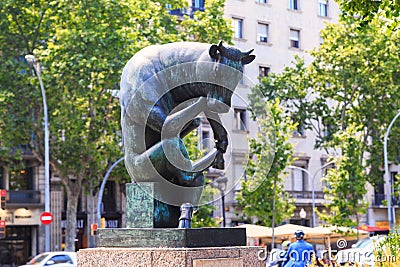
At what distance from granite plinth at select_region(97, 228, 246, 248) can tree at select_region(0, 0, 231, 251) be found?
22647mm

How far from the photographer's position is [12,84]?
34.1m

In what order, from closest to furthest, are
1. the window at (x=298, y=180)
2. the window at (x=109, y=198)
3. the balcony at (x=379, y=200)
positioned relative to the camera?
1. the window at (x=109, y=198)
2. the window at (x=298, y=180)
3. the balcony at (x=379, y=200)

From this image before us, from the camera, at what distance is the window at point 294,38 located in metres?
55.3

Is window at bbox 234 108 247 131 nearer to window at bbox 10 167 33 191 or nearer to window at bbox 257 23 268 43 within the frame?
window at bbox 10 167 33 191

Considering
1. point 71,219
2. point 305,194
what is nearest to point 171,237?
point 71,219

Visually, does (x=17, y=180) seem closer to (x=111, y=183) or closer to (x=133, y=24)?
(x=111, y=183)

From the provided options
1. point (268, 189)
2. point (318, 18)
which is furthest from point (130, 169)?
point (318, 18)

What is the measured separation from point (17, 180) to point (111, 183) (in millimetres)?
5718

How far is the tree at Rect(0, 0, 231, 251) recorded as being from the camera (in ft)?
105

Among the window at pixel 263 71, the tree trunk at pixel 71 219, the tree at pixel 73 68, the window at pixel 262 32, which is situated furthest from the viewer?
the window at pixel 262 32

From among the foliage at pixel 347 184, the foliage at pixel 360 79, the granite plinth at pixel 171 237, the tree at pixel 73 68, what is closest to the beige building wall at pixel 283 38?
the foliage at pixel 360 79

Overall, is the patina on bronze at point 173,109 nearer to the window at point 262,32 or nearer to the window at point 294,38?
the window at point 262,32

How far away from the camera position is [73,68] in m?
31.8

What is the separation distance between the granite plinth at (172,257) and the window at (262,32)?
44.4 m
